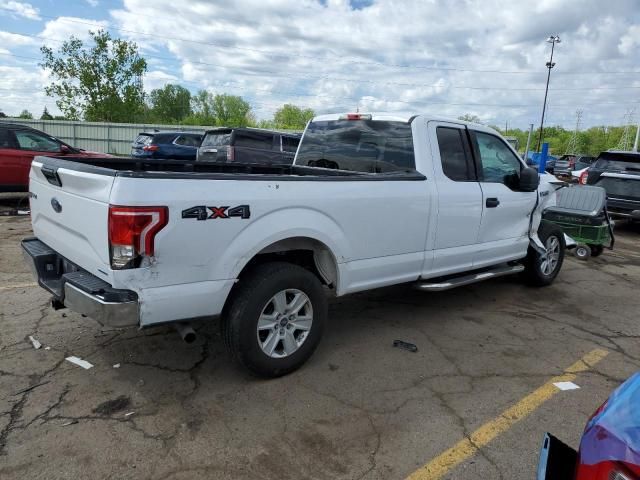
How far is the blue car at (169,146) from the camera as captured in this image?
1742cm

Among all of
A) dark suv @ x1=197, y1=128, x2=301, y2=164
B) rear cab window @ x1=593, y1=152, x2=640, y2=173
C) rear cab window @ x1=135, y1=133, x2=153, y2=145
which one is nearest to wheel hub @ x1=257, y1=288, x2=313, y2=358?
dark suv @ x1=197, y1=128, x2=301, y2=164

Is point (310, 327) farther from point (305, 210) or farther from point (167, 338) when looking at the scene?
point (167, 338)

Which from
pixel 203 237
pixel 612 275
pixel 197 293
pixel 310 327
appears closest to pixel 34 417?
pixel 197 293

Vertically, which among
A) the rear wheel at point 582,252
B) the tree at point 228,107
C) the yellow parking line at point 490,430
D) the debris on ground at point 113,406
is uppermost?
the tree at point 228,107

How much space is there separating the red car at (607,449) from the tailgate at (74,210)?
7.92 ft

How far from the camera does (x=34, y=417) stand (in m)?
3.02

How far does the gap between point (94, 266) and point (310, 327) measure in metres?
1.55

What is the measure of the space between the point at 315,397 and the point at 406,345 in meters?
1.25

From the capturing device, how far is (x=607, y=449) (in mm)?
1634

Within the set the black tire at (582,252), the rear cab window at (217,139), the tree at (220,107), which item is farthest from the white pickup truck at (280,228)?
the tree at (220,107)

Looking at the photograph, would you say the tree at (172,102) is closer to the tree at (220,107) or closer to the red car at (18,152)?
the tree at (220,107)

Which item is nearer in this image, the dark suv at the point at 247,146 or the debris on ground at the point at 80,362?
the debris on ground at the point at 80,362

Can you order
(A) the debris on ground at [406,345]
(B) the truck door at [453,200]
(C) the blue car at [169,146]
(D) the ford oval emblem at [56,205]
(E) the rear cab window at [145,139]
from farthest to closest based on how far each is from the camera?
(E) the rear cab window at [145,139] < (C) the blue car at [169,146] < (B) the truck door at [453,200] < (A) the debris on ground at [406,345] < (D) the ford oval emblem at [56,205]

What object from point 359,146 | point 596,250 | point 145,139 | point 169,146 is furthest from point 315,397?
point 145,139
